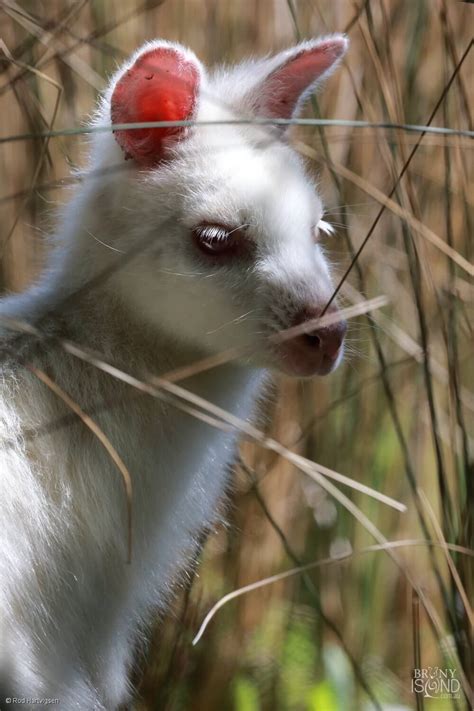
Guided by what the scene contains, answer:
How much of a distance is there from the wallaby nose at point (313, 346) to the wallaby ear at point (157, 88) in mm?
470

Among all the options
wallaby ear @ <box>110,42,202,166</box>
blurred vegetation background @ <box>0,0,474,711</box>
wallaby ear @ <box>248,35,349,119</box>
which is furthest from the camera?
blurred vegetation background @ <box>0,0,474,711</box>

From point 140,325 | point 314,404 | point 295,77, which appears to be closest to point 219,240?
point 140,325

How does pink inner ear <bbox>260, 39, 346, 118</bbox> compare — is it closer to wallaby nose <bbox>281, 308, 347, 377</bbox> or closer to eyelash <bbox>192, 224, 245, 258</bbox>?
eyelash <bbox>192, 224, 245, 258</bbox>

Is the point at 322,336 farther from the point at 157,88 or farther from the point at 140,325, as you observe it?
the point at 157,88

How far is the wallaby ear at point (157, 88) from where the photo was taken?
1.75 metres

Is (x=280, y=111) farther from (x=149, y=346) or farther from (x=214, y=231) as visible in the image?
(x=149, y=346)

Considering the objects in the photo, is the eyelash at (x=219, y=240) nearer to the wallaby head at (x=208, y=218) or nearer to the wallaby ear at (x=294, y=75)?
the wallaby head at (x=208, y=218)

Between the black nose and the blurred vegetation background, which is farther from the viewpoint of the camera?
Answer: the blurred vegetation background

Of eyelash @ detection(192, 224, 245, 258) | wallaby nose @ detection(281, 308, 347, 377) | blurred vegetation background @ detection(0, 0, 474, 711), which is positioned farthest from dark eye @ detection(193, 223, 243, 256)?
blurred vegetation background @ detection(0, 0, 474, 711)

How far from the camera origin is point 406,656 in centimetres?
264

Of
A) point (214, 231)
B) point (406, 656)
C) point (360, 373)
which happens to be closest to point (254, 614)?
point (406, 656)

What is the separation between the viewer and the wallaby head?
180 cm

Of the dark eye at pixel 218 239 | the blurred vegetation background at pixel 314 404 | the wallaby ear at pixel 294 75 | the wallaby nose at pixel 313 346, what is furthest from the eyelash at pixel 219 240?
the blurred vegetation background at pixel 314 404

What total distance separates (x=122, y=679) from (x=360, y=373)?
106 cm
